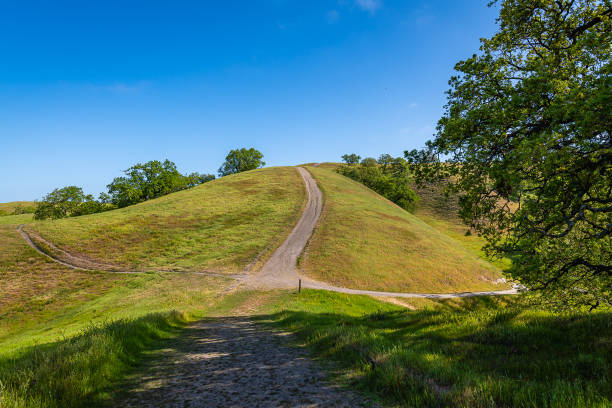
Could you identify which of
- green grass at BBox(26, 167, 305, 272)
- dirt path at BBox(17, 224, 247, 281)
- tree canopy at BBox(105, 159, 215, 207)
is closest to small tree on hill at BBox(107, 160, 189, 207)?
tree canopy at BBox(105, 159, 215, 207)

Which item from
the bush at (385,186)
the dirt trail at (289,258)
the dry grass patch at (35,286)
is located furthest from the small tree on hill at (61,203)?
the bush at (385,186)

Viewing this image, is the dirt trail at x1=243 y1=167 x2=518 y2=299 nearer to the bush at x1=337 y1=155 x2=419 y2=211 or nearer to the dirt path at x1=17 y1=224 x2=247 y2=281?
the dirt path at x1=17 y1=224 x2=247 y2=281

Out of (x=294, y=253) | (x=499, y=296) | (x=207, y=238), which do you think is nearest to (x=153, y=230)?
(x=207, y=238)

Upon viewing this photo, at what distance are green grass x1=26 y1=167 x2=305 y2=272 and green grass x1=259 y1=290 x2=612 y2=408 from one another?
30.7m

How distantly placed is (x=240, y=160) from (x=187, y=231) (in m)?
88.5

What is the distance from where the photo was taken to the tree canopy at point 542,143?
8.14 meters

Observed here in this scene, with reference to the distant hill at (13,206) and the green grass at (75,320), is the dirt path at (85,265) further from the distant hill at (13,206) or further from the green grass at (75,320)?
the distant hill at (13,206)

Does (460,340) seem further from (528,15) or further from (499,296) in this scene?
(499,296)

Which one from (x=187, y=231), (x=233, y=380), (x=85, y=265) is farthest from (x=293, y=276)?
(x=233, y=380)

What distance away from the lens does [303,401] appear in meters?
5.16

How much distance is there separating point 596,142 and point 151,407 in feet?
41.0

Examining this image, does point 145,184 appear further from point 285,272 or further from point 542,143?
point 542,143

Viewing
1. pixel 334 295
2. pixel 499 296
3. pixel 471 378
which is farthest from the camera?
pixel 499 296

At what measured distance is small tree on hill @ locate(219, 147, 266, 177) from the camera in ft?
447
